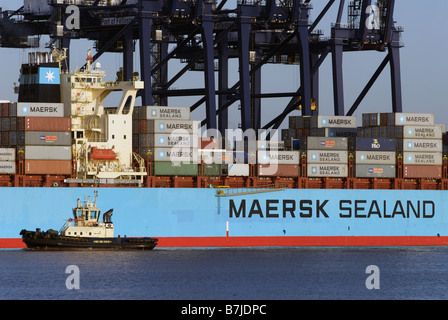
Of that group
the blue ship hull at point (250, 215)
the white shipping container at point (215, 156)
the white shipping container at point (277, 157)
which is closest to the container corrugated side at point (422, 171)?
the blue ship hull at point (250, 215)

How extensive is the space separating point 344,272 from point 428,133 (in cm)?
1728

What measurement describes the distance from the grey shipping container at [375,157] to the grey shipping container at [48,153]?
18.1m

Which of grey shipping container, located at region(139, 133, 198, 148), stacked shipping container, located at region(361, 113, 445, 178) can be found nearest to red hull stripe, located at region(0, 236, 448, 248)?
stacked shipping container, located at region(361, 113, 445, 178)

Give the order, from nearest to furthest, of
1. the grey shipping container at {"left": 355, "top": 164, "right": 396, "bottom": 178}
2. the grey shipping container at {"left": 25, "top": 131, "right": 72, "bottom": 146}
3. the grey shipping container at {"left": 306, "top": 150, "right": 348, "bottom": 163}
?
the grey shipping container at {"left": 25, "top": 131, "right": 72, "bottom": 146}
the grey shipping container at {"left": 306, "top": 150, "right": 348, "bottom": 163}
the grey shipping container at {"left": 355, "top": 164, "right": 396, "bottom": 178}

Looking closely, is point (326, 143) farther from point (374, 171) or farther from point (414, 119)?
point (414, 119)

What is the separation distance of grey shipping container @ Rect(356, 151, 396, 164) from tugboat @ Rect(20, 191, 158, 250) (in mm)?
14476

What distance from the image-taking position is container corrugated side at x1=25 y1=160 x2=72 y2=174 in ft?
196

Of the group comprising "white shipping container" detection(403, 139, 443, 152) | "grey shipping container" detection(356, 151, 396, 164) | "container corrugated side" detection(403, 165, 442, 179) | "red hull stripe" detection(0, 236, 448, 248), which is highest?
"white shipping container" detection(403, 139, 443, 152)

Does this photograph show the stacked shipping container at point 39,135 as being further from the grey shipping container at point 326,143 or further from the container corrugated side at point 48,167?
the grey shipping container at point 326,143

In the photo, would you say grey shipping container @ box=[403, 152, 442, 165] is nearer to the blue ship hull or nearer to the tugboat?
the blue ship hull

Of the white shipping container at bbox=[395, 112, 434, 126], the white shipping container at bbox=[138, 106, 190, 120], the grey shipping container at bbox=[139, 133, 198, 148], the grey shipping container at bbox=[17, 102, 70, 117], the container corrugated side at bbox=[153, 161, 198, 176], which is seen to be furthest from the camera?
the white shipping container at bbox=[395, 112, 434, 126]

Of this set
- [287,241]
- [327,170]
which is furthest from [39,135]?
[327,170]

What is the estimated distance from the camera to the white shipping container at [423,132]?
6875 cm
